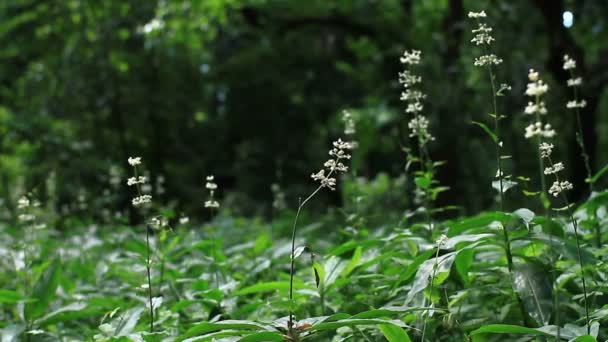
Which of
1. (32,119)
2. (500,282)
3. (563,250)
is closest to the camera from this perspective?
(563,250)

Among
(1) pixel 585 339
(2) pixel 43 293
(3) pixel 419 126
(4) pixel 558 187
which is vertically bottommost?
(1) pixel 585 339

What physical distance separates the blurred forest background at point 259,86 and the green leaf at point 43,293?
3.94 metres

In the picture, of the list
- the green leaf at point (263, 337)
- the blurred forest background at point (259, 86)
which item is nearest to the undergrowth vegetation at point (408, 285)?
the green leaf at point (263, 337)

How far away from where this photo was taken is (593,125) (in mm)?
9164

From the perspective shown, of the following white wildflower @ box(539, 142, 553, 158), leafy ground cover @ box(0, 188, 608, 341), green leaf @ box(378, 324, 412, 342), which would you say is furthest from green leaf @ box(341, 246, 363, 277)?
white wildflower @ box(539, 142, 553, 158)

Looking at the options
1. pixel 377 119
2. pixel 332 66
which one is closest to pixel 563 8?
pixel 377 119

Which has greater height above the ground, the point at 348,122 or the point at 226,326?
the point at 348,122

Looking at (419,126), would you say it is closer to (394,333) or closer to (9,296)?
(394,333)

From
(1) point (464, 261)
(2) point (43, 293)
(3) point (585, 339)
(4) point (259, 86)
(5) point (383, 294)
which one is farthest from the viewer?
(4) point (259, 86)

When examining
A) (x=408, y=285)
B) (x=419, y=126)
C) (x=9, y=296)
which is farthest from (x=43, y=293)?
(x=419, y=126)

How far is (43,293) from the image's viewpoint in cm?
319

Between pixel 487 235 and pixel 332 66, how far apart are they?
12470 mm

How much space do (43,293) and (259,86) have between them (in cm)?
1227

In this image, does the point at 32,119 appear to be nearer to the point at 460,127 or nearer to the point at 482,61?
the point at 460,127
